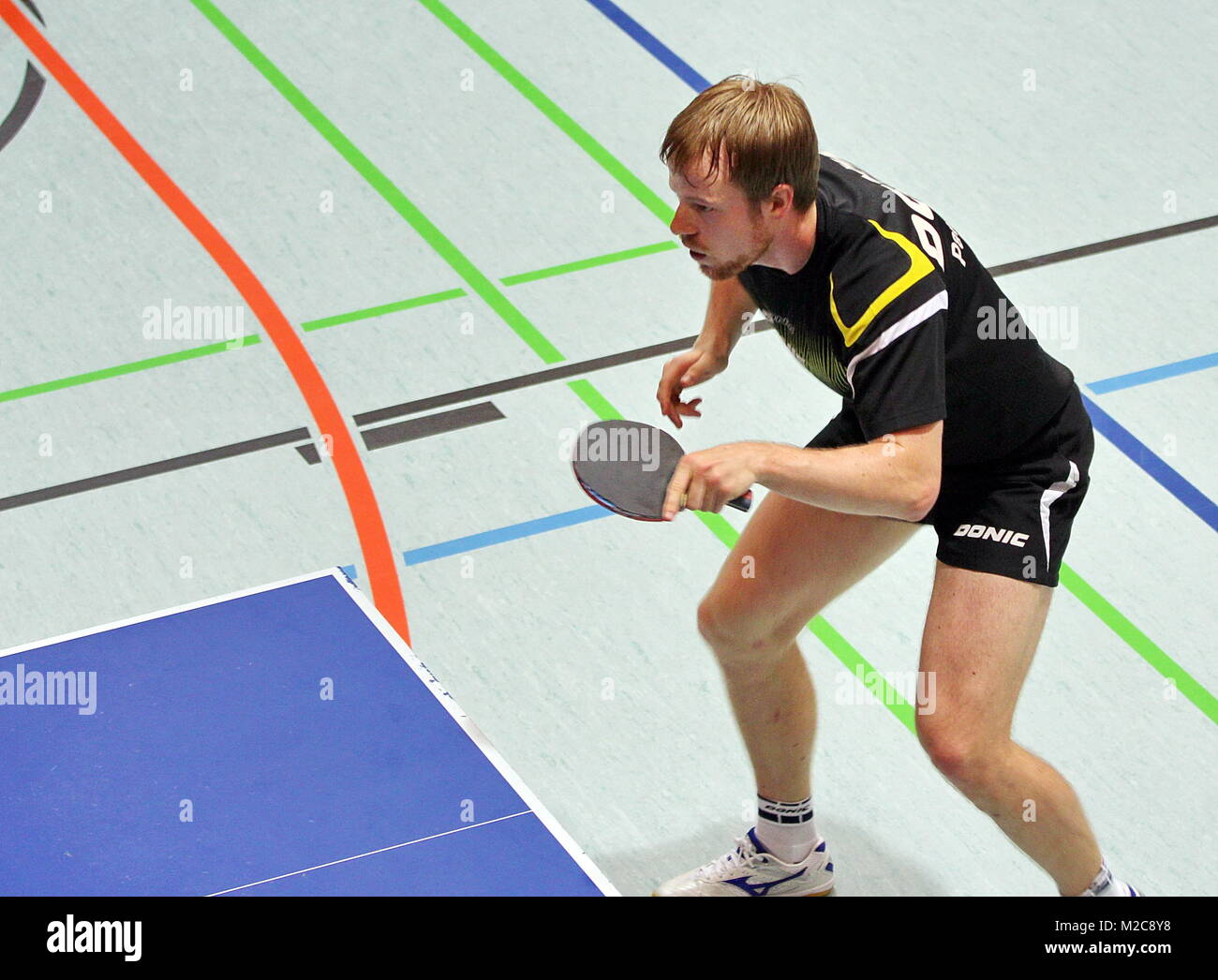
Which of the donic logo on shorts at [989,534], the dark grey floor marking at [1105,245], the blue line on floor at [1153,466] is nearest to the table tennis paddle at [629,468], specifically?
the donic logo on shorts at [989,534]

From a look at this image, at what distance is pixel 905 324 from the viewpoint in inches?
128

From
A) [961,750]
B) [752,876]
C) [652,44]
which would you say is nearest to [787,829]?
[752,876]

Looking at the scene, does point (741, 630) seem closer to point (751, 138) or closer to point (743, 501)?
point (743, 501)

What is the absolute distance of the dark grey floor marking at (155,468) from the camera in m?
5.56

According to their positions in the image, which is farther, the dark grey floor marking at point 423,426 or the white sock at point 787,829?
the dark grey floor marking at point 423,426

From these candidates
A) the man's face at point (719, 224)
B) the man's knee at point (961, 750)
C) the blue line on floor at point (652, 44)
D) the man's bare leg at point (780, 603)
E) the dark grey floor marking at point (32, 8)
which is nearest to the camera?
the man's face at point (719, 224)

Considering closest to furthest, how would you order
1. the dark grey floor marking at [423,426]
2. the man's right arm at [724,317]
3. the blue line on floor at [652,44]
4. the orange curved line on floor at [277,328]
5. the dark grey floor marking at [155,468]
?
the man's right arm at [724,317], the orange curved line on floor at [277,328], the dark grey floor marking at [155,468], the dark grey floor marking at [423,426], the blue line on floor at [652,44]

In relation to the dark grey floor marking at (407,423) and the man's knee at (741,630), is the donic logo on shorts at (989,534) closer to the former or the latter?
the man's knee at (741,630)

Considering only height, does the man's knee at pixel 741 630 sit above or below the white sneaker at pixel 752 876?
above

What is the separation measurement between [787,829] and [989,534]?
101cm

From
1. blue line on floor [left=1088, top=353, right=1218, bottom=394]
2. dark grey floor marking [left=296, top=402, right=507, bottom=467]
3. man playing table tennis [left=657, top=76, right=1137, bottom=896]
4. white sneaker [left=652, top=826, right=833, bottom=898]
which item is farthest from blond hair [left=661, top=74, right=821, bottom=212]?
blue line on floor [left=1088, top=353, right=1218, bottom=394]

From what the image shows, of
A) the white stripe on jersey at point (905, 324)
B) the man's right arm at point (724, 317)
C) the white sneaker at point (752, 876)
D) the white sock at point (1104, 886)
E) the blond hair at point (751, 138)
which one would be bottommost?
the white sock at point (1104, 886)

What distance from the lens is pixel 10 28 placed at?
805 cm
